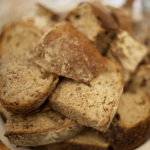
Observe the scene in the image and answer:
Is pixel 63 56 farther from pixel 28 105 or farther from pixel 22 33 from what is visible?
pixel 22 33

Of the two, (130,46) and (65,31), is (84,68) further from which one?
(130,46)

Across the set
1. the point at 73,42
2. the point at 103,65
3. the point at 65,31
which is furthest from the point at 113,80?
the point at 65,31

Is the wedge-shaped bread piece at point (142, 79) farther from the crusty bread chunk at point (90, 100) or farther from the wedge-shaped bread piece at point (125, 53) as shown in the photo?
the crusty bread chunk at point (90, 100)

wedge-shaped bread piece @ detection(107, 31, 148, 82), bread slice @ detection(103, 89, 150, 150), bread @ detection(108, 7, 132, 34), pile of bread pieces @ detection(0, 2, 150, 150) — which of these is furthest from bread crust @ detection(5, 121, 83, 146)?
bread @ detection(108, 7, 132, 34)

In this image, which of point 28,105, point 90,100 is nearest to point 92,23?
point 90,100

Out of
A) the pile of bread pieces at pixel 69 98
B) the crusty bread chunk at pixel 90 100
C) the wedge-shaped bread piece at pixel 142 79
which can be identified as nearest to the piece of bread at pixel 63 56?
the pile of bread pieces at pixel 69 98
